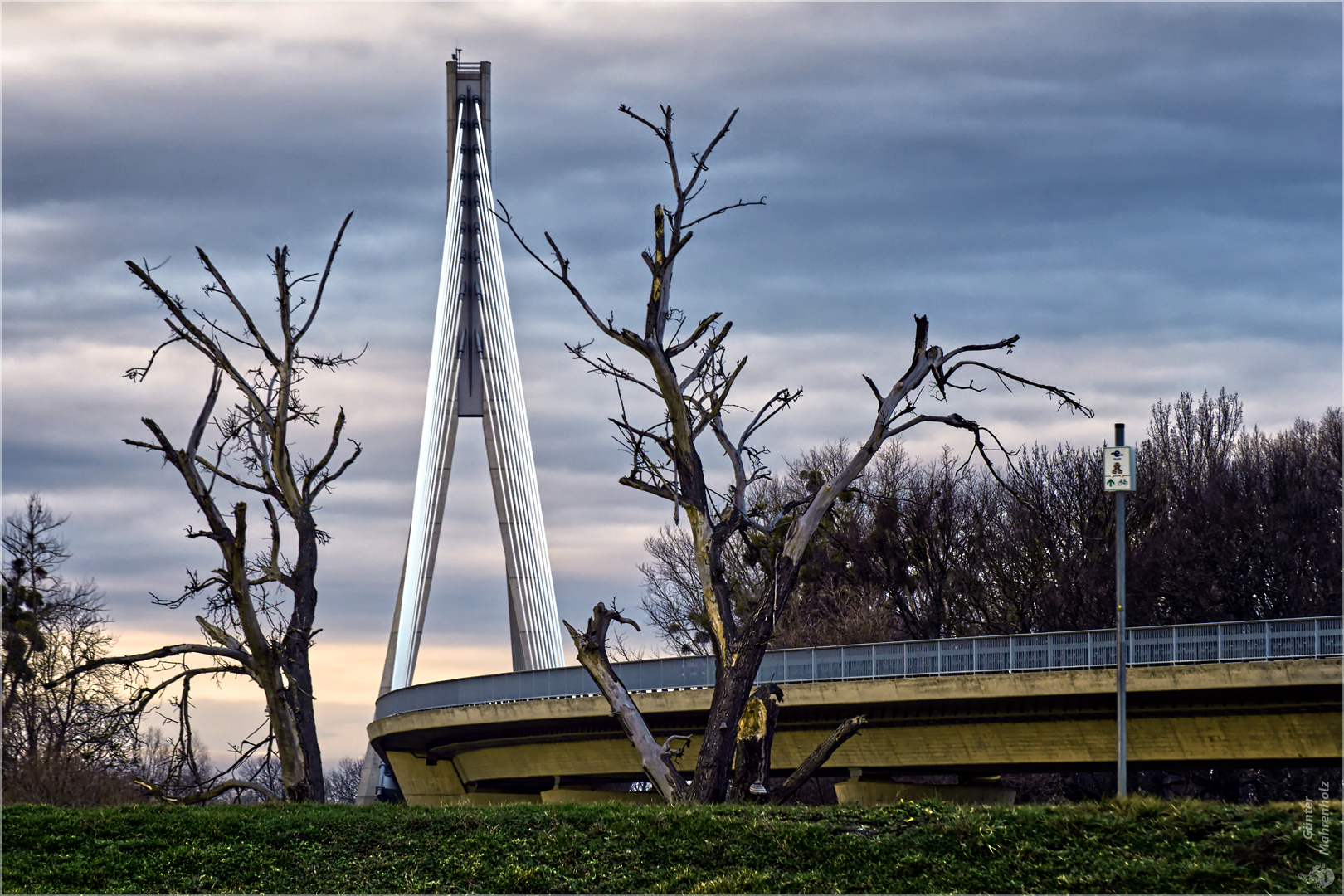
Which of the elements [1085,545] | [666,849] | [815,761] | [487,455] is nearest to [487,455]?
[487,455]

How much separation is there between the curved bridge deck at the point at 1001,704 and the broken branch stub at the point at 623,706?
10.4 m

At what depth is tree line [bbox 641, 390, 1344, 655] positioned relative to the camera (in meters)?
40.6

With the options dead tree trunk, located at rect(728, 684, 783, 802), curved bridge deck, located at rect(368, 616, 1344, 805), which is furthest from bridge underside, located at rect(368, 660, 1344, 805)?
dead tree trunk, located at rect(728, 684, 783, 802)

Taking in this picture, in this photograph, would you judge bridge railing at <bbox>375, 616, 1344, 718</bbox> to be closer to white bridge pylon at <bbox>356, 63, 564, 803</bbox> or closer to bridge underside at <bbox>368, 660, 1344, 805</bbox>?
bridge underside at <bbox>368, 660, 1344, 805</bbox>

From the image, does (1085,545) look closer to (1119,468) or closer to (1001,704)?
(1001,704)

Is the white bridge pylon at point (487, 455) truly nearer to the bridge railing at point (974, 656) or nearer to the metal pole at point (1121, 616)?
the bridge railing at point (974, 656)

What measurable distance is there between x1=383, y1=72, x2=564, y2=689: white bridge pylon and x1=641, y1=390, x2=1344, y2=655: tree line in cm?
651

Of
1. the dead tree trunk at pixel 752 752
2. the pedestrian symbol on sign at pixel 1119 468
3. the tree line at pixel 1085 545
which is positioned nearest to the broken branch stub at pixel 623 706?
the dead tree trunk at pixel 752 752

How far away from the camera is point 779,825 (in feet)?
44.5

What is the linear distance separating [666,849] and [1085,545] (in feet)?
106

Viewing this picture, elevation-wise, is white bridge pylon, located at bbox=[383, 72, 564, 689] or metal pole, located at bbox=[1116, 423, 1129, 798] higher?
white bridge pylon, located at bbox=[383, 72, 564, 689]

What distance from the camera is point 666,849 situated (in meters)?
13.6

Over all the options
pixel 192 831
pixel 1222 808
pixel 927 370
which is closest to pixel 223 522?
pixel 192 831

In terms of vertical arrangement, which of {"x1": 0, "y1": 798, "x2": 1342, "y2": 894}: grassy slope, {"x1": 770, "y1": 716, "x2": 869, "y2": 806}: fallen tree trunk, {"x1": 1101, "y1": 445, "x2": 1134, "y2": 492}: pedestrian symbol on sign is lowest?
{"x1": 0, "y1": 798, "x2": 1342, "y2": 894}: grassy slope
